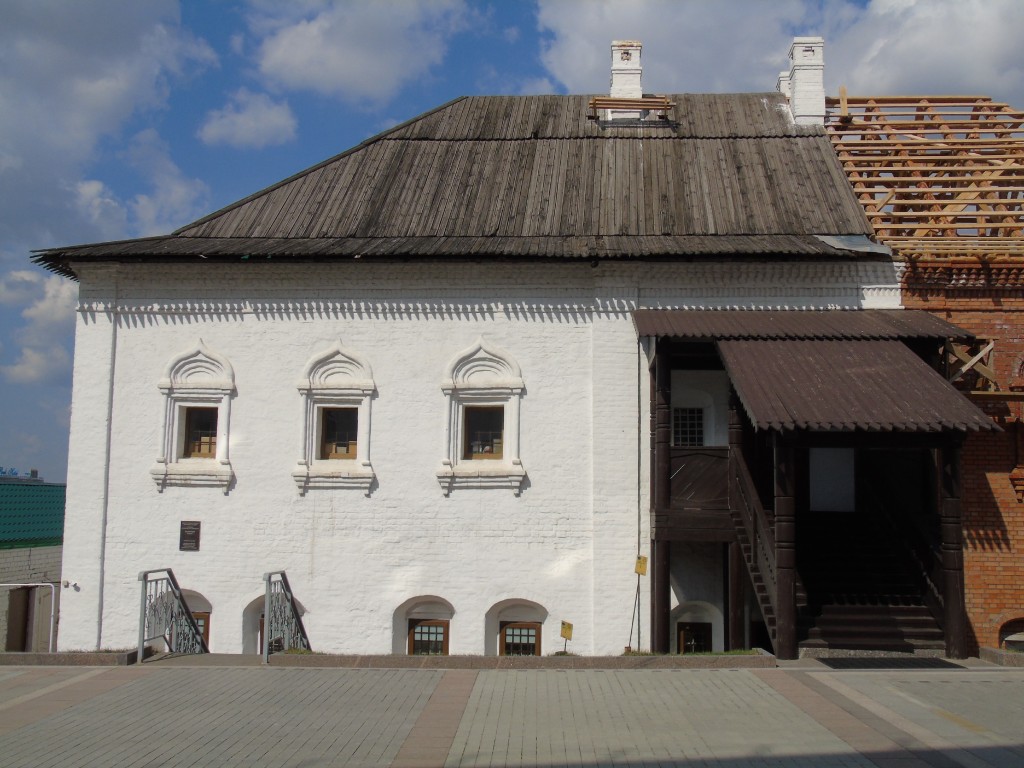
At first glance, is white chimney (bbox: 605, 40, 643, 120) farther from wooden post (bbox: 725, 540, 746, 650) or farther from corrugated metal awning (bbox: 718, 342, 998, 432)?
wooden post (bbox: 725, 540, 746, 650)

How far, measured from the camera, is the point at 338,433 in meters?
13.9

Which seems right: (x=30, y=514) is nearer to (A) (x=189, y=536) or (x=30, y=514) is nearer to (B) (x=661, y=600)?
(A) (x=189, y=536)

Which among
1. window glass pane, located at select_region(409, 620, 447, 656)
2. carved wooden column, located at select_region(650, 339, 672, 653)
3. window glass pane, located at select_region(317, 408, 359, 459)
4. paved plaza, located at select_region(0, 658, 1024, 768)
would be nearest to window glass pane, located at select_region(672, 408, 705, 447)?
carved wooden column, located at select_region(650, 339, 672, 653)

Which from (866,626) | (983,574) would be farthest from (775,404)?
(983,574)

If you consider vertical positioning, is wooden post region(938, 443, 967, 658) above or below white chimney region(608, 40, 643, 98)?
below

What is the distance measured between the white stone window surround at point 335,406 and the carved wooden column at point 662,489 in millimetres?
4257

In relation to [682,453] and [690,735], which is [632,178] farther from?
[690,735]

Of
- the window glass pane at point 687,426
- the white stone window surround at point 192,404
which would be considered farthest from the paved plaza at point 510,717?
the window glass pane at point 687,426

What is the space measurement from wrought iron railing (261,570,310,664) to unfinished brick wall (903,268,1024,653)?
30.6 feet

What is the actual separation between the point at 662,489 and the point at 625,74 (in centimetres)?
955


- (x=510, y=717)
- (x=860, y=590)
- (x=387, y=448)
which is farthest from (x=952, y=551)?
(x=387, y=448)

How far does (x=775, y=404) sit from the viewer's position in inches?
410

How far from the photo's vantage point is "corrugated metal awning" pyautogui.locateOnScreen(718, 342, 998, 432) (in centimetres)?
1011

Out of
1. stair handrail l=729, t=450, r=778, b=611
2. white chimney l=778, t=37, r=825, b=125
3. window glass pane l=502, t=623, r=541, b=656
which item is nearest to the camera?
stair handrail l=729, t=450, r=778, b=611
